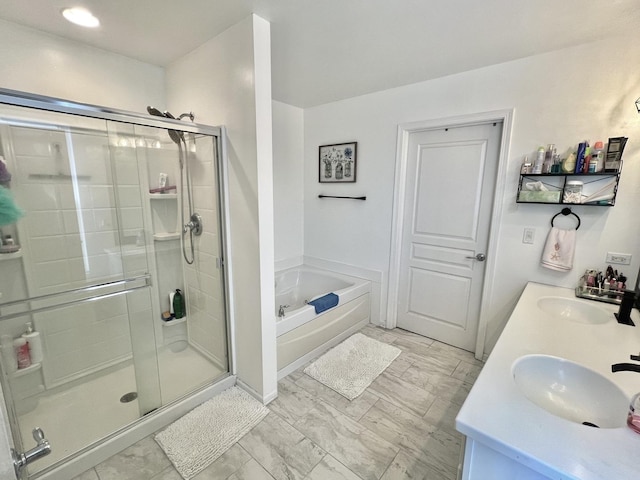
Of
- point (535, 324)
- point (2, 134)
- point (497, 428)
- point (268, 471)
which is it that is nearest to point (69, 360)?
point (2, 134)

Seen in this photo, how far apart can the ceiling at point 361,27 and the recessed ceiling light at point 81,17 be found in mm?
37

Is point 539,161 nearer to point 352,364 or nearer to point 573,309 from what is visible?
point 573,309

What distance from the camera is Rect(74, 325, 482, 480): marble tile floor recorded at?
Answer: 1.51m

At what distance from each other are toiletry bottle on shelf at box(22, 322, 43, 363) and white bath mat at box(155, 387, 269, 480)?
0.99 metres

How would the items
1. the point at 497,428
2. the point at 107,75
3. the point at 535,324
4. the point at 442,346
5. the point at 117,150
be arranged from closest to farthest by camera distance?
the point at 497,428 < the point at 535,324 < the point at 117,150 < the point at 107,75 < the point at 442,346

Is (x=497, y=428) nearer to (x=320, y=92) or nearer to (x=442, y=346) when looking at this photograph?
(x=442, y=346)

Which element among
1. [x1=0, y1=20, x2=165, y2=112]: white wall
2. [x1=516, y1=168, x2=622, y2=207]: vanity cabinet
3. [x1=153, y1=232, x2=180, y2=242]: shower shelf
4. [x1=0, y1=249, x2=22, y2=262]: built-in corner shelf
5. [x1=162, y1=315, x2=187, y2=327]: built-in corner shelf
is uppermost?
[x1=0, y1=20, x2=165, y2=112]: white wall

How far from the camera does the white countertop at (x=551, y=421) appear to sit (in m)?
0.75

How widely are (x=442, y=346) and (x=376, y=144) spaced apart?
2.08m

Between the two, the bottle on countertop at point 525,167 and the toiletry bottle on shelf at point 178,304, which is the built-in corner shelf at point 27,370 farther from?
the bottle on countertop at point 525,167

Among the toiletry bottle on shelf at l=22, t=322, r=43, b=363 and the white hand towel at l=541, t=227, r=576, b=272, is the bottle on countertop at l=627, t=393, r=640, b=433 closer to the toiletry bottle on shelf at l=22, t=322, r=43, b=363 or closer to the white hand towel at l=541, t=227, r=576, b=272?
the white hand towel at l=541, t=227, r=576, b=272

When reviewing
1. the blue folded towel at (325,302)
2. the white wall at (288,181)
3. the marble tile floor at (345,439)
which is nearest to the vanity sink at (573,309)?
the marble tile floor at (345,439)

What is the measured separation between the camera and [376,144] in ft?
9.37

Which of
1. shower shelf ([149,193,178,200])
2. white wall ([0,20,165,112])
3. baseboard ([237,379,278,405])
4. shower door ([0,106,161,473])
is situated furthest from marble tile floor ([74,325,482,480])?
white wall ([0,20,165,112])
